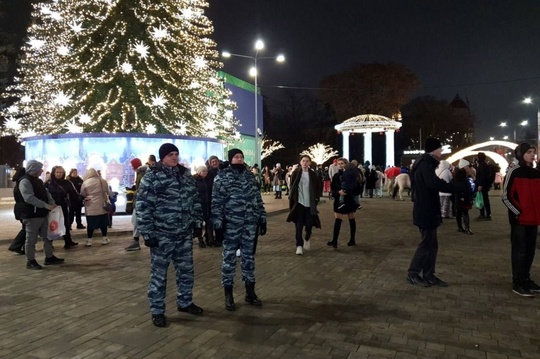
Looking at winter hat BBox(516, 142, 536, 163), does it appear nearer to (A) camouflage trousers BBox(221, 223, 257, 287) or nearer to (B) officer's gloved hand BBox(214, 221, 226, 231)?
(A) camouflage trousers BBox(221, 223, 257, 287)

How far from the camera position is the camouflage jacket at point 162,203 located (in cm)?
479

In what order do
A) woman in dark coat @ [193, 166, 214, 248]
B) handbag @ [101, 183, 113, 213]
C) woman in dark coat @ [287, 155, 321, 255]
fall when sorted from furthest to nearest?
handbag @ [101, 183, 113, 213], woman in dark coat @ [193, 166, 214, 248], woman in dark coat @ [287, 155, 321, 255]

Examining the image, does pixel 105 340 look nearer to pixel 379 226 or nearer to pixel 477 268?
pixel 477 268

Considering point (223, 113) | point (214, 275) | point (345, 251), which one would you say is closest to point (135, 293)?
point (214, 275)

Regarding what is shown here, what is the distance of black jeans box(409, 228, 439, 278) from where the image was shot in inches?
248

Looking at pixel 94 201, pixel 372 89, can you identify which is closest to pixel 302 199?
pixel 94 201

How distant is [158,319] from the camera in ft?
15.8

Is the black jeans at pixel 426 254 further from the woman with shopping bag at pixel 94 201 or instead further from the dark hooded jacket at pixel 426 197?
the woman with shopping bag at pixel 94 201

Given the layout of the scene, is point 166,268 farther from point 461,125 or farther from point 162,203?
point 461,125

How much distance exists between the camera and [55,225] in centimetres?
823

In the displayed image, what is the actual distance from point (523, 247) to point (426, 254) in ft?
3.88

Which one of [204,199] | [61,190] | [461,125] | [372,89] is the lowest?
[204,199]

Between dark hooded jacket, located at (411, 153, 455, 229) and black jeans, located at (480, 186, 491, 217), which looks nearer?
dark hooded jacket, located at (411, 153, 455, 229)

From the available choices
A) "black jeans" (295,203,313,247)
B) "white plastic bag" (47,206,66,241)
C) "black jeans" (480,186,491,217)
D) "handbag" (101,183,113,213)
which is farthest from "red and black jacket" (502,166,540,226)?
"black jeans" (480,186,491,217)
